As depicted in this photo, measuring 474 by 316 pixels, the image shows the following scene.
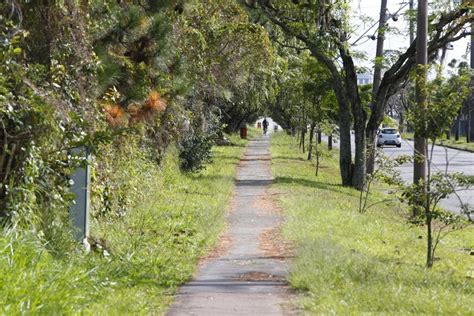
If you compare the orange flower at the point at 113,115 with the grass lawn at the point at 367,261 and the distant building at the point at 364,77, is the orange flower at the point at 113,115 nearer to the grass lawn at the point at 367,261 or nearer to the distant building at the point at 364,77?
the grass lawn at the point at 367,261

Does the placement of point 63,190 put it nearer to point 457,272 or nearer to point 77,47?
point 77,47

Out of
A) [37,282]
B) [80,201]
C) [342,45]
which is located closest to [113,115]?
[80,201]

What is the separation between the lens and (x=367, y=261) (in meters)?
11.5

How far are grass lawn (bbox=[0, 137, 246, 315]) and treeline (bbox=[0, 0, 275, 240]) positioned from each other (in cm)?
68

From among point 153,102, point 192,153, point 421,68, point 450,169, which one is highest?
point 421,68

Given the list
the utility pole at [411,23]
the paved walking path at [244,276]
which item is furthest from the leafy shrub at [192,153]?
the paved walking path at [244,276]

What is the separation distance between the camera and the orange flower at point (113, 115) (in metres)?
14.3

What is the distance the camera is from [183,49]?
21.7 m

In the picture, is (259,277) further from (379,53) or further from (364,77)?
(364,77)

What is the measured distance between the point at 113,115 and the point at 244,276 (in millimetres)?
4797

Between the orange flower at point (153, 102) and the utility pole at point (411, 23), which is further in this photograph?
the utility pole at point (411, 23)

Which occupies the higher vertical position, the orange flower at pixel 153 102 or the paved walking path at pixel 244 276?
the orange flower at pixel 153 102

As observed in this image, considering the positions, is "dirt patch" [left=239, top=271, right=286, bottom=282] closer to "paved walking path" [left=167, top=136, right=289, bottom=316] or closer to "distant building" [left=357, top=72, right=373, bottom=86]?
"paved walking path" [left=167, top=136, right=289, bottom=316]

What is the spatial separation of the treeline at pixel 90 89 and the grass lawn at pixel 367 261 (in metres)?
2.94
